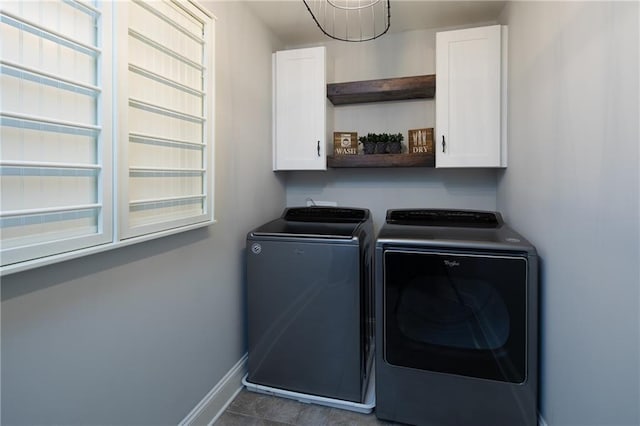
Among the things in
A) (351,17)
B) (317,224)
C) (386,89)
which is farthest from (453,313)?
(351,17)

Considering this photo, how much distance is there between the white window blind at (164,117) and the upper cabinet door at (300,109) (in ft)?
2.74

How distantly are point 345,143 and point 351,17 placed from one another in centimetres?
82

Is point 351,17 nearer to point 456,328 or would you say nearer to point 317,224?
point 317,224

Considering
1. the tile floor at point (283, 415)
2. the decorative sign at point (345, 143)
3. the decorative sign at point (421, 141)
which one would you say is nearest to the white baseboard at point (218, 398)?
the tile floor at point (283, 415)

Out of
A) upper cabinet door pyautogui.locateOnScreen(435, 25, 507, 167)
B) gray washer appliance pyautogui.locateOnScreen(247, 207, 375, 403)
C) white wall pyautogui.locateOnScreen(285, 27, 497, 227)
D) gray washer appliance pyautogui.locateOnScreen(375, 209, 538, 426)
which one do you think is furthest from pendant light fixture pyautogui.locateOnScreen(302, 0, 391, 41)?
gray washer appliance pyautogui.locateOnScreen(375, 209, 538, 426)

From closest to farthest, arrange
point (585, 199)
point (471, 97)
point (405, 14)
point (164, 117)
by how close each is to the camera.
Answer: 1. point (585, 199)
2. point (164, 117)
3. point (471, 97)
4. point (405, 14)

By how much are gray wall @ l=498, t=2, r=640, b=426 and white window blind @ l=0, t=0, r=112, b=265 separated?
153cm

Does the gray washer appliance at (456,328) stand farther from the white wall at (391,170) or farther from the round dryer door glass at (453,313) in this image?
the white wall at (391,170)

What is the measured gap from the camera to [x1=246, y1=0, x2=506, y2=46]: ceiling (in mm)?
1981

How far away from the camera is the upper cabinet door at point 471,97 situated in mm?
1943

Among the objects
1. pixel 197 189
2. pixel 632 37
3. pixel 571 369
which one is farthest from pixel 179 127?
A: pixel 571 369

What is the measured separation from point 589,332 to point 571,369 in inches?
9.0

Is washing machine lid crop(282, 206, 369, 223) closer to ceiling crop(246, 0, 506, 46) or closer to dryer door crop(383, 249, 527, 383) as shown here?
dryer door crop(383, 249, 527, 383)

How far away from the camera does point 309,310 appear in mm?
1785
